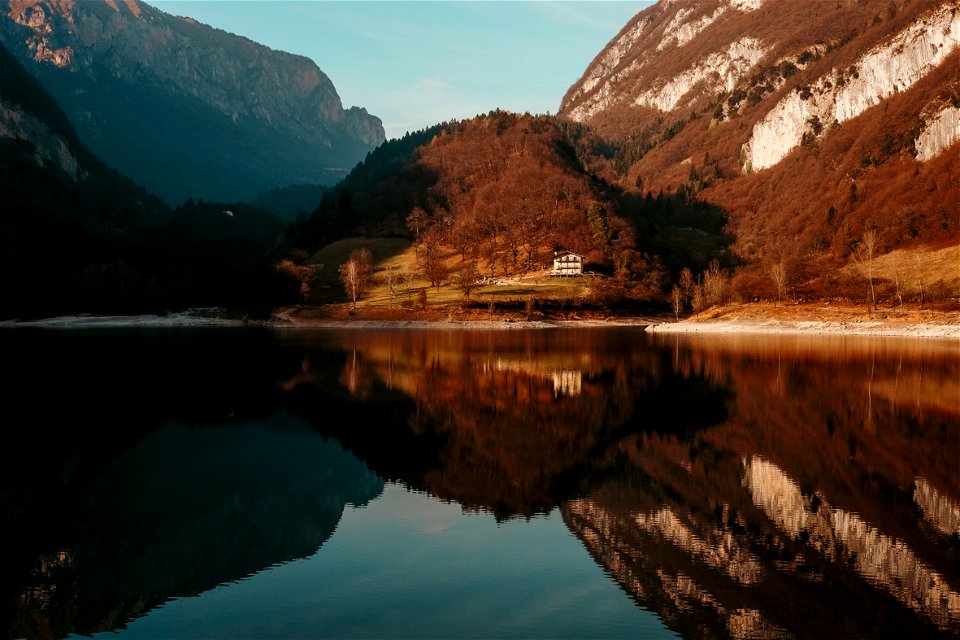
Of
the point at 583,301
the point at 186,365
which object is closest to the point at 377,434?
the point at 186,365

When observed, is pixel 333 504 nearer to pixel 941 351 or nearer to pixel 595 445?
pixel 595 445

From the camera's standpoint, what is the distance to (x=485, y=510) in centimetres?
2436

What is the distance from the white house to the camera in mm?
162875

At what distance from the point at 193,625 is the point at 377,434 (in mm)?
20218

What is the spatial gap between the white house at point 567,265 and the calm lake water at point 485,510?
368 ft

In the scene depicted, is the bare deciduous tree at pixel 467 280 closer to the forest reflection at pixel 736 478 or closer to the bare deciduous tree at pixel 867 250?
the bare deciduous tree at pixel 867 250

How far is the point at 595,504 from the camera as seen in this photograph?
79.2 feet

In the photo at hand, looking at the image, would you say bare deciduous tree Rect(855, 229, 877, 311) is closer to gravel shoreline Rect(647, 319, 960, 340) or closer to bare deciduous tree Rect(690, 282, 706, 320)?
gravel shoreline Rect(647, 319, 960, 340)

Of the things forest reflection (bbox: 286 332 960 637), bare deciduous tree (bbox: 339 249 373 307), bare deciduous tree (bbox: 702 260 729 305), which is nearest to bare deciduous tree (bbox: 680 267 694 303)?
bare deciduous tree (bbox: 702 260 729 305)

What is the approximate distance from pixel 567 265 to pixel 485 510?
142 meters

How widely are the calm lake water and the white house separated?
112m

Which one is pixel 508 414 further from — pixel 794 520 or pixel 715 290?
pixel 715 290

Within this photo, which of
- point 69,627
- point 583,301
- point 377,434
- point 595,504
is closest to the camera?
point 69,627

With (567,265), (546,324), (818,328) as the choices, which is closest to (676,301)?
(567,265)
